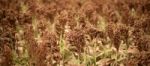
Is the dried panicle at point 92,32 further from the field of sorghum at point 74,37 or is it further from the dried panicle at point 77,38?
the dried panicle at point 77,38

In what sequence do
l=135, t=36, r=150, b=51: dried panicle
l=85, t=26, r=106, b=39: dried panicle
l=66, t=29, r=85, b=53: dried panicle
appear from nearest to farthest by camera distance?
l=66, t=29, r=85, b=53: dried panicle → l=135, t=36, r=150, b=51: dried panicle → l=85, t=26, r=106, b=39: dried panicle

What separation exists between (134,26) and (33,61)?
2080mm

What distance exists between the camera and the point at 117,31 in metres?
4.76

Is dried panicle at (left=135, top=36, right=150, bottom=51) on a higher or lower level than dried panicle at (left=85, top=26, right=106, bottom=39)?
Answer: lower

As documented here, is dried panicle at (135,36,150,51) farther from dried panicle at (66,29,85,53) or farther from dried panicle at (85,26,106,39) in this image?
dried panicle at (66,29,85,53)

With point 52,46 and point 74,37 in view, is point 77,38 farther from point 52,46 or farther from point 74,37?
point 52,46

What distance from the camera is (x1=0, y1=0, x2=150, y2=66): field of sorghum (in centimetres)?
459

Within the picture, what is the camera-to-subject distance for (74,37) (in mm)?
4527

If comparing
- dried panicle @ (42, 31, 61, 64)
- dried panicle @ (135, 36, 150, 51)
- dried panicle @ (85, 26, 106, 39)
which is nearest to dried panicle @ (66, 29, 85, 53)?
dried panicle @ (42, 31, 61, 64)

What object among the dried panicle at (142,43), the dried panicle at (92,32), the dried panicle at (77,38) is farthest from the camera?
the dried panicle at (92,32)

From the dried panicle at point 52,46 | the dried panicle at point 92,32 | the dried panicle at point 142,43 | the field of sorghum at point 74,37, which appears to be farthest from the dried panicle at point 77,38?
the dried panicle at point 142,43

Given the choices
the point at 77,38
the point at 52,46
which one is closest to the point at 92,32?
the point at 77,38

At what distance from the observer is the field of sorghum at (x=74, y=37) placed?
15.1 feet

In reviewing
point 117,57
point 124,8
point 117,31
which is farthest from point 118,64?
point 124,8
